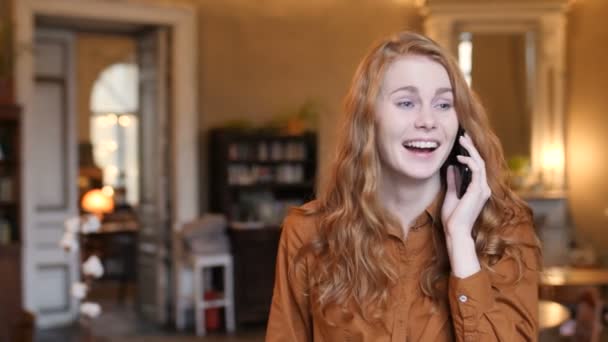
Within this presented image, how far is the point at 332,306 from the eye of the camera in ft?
5.21

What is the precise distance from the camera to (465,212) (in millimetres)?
1547

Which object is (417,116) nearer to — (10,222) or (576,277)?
(576,277)

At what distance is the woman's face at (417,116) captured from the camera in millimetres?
1558

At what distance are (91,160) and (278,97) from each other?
7.52 m

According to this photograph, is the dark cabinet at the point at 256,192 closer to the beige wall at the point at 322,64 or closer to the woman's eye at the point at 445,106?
the beige wall at the point at 322,64

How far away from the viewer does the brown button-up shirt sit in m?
1.48

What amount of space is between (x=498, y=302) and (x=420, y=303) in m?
0.16

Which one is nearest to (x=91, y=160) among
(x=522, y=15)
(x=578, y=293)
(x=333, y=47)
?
(x=333, y=47)

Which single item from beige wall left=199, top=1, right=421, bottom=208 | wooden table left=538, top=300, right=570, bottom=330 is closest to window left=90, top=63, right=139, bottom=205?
beige wall left=199, top=1, right=421, bottom=208

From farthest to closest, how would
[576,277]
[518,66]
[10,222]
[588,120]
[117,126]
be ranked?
[117,126] → [518,66] → [588,120] → [10,222] → [576,277]

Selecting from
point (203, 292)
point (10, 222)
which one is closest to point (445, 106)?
point (10, 222)

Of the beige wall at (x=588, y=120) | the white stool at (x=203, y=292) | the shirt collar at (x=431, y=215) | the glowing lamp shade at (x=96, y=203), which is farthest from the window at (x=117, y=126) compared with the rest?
the shirt collar at (x=431, y=215)

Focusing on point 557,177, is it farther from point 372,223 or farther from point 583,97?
point 372,223

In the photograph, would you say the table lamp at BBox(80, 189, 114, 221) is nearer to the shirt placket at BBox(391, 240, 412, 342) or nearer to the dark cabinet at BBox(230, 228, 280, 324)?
Answer: the dark cabinet at BBox(230, 228, 280, 324)
